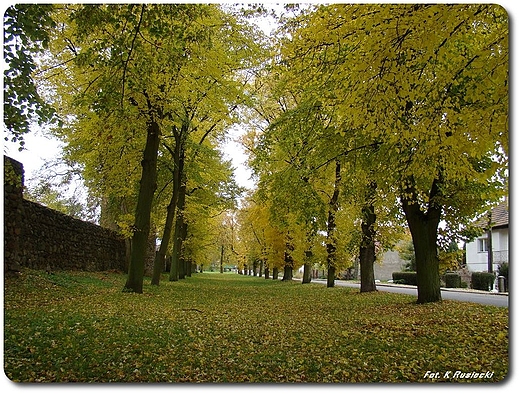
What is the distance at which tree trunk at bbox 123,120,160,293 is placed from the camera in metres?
9.67

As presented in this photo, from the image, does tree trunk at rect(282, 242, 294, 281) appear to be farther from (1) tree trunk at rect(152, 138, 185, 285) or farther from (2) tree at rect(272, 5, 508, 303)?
(2) tree at rect(272, 5, 508, 303)

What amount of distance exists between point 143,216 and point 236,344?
5664mm

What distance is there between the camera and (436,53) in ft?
15.0

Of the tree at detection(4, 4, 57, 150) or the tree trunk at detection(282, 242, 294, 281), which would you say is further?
the tree trunk at detection(282, 242, 294, 281)

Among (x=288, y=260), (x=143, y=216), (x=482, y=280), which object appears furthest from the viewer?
(x=288, y=260)

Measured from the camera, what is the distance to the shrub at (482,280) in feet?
65.2

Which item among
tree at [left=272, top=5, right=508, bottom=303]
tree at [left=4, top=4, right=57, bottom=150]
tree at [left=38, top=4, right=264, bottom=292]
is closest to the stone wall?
tree at [left=4, top=4, right=57, bottom=150]

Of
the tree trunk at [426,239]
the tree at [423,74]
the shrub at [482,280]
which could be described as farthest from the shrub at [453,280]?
the tree at [423,74]

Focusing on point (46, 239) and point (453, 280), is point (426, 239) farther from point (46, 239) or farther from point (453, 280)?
point (453, 280)

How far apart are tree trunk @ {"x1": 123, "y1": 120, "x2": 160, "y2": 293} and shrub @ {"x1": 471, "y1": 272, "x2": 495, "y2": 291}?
1666 cm

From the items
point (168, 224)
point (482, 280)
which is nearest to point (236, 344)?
point (168, 224)

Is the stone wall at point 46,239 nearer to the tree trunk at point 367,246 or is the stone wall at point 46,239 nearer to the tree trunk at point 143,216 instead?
the tree trunk at point 143,216

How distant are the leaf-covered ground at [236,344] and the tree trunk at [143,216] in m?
2.17

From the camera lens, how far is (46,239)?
11.2 meters
